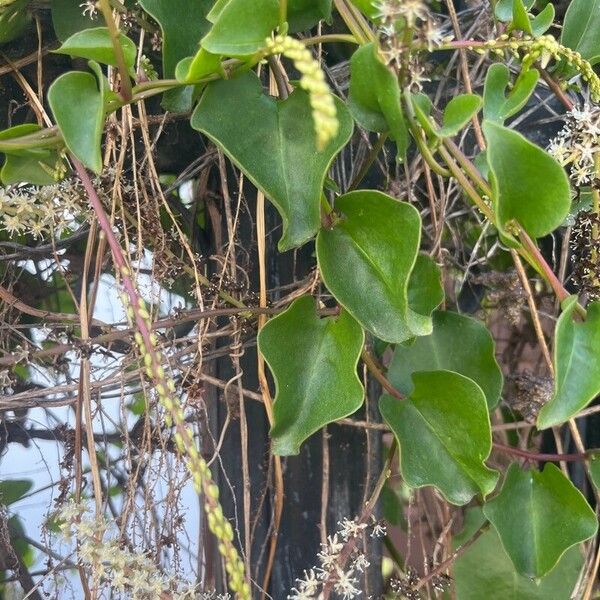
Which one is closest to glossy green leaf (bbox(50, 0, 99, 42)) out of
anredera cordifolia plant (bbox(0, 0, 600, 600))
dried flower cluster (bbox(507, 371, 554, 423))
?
anredera cordifolia plant (bbox(0, 0, 600, 600))

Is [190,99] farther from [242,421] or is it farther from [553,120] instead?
[553,120]

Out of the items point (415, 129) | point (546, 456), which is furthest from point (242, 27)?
point (546, 456)

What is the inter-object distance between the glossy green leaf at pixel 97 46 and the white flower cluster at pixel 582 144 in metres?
0.33

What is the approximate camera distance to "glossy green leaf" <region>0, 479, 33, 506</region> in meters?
0.75

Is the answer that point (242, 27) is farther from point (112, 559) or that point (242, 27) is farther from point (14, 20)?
point (112, 559)

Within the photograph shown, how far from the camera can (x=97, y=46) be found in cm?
44

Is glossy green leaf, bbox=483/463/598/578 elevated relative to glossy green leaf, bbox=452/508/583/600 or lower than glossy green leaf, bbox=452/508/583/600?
elevated

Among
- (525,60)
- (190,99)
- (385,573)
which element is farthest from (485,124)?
(385,573)

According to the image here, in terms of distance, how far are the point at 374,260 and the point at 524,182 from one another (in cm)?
12

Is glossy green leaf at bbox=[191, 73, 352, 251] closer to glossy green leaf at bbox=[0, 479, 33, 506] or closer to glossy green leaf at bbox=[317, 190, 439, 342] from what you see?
glossy green leaf at bbox=[317, 190, 439, 342]

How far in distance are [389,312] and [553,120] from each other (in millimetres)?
362

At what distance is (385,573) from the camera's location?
84 centimetres

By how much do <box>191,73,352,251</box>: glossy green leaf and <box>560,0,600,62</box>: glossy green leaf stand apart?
276 mm

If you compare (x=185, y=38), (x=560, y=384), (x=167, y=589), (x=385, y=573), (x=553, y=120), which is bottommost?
(x=385, y=573)
